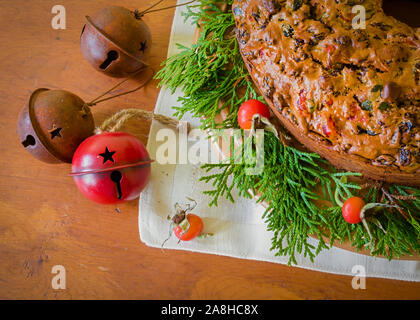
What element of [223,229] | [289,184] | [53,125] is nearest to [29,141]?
[53,125]

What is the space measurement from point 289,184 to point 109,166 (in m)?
0.47

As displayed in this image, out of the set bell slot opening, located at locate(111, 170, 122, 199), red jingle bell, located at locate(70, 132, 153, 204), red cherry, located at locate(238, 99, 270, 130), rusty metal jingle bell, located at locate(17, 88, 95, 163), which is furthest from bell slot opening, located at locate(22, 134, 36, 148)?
red cherry, located at locate(238, 99, 270, 130)

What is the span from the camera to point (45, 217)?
1.12m

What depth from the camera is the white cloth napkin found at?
104 cm

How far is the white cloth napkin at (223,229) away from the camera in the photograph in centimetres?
104

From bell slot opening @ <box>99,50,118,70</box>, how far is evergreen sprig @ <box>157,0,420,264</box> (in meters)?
0.21

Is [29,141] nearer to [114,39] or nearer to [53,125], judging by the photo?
[53,125]

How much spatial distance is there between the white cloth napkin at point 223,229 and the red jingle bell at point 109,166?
15 cm

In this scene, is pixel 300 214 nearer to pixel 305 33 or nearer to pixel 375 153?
pixel 375 153

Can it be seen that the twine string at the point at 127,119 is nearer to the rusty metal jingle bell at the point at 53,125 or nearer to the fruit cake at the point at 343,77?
the rusty metal jingle bell at the point at 53,125

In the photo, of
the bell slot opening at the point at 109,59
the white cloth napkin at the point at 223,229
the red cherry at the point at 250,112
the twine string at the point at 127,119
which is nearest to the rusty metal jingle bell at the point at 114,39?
the bell slot opening at the point at 109,59

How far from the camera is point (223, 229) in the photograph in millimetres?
1069

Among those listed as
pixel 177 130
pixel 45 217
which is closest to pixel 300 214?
pixel 177 130

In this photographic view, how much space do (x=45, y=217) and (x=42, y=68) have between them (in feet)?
1.72
